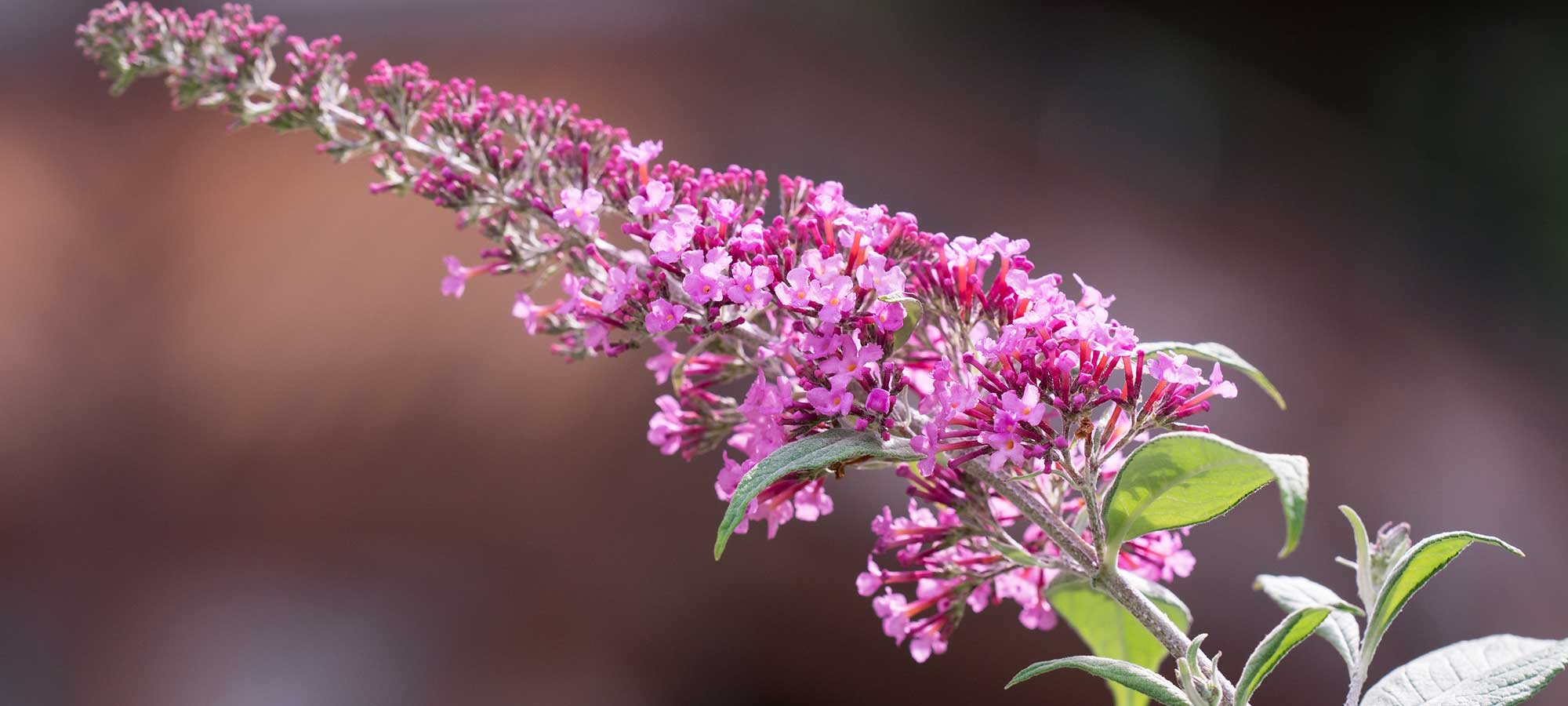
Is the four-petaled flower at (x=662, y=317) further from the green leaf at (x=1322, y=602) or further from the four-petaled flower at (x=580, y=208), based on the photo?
the green leaf at (x=1322, y=602)

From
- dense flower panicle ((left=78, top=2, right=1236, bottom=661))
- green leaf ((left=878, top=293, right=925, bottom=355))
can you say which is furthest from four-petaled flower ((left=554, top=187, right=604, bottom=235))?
green leaf ((left=878, top=293, right=925, bottom=355))

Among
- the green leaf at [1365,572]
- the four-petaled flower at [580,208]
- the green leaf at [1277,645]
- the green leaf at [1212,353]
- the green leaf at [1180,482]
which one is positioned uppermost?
the four-petaled flower at [580,208]

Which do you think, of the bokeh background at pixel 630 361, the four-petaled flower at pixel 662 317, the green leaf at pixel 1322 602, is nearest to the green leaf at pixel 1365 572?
the green leaf at pixel 1322 602

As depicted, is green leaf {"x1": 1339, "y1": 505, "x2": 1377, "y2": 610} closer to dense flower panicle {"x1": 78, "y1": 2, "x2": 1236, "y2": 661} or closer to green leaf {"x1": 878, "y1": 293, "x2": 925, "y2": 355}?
dense flower panicle {"x1": 78, "y1": 2, "x2": 1236, "y2": 661}

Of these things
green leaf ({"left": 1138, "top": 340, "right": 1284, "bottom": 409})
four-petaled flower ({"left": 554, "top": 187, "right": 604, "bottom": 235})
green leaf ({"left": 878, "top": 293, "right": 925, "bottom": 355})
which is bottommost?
green leaf ({"left": 1138, "top": 340, "right": 1284, "bottom": 409})

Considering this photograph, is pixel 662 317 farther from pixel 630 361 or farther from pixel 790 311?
pixel 630 361

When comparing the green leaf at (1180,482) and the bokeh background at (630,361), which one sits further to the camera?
the bokeh background at (630,361)

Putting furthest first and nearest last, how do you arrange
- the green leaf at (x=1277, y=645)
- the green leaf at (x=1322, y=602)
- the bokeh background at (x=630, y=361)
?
the bokeh background at (x=630, y=361)
the green leaf at (x=1322, y=602)
the green leaf at (x=1277, y=645)
